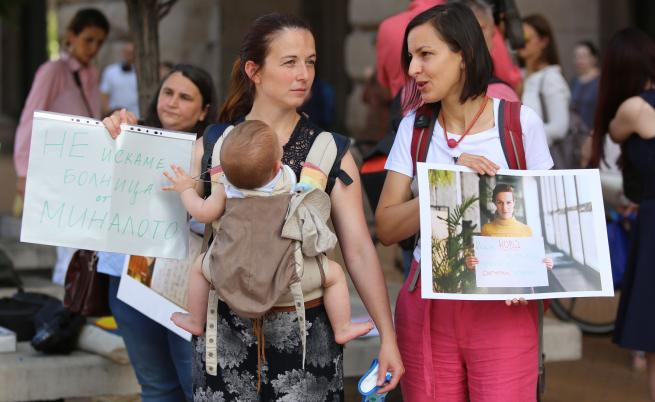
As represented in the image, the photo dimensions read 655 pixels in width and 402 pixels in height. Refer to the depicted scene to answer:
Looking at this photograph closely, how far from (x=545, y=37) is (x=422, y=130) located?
15.9 feet

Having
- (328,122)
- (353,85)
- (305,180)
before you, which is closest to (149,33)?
(305,180)

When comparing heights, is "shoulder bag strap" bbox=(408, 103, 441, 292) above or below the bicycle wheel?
above

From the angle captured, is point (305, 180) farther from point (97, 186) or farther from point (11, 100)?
point (11, 100)

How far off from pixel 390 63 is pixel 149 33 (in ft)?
5.21

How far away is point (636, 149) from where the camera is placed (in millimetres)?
5789

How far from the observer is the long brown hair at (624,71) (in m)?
5.88

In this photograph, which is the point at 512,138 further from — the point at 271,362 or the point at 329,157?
the point at 271,362

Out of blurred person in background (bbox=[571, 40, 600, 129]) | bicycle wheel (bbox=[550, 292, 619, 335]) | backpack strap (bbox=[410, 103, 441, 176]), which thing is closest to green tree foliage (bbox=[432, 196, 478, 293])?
backpack strap (bbox=[410, 103, 441, 176])

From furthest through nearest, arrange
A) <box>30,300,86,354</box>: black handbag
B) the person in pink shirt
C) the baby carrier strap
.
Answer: the person in pink shirt < <box>30,300,86,354</box>: black handbag < the baby carrier strap

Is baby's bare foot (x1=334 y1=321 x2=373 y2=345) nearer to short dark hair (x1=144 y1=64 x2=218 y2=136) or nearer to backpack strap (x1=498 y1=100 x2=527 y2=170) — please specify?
backpack strap (x1=498 y1=100 x2=527 y2=170)

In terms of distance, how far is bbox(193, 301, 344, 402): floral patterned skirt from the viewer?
3561mm

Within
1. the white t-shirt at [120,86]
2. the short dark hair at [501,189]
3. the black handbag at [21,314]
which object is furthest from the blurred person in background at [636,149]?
the white t-shirt at [120,86]

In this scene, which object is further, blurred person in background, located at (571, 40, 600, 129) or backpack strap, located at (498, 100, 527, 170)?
blurred person in background, located at (571, 40, 600, 129)

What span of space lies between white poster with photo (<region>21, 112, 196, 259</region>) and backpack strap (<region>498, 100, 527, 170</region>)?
0.99 m
